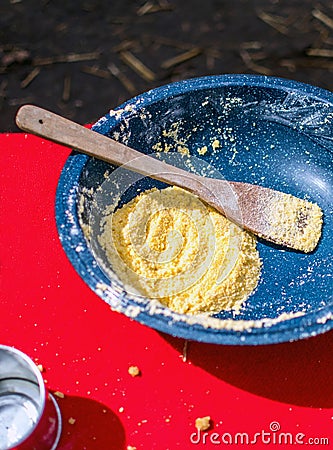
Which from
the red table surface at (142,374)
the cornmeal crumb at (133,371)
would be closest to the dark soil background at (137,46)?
the red table surface at (142,374)

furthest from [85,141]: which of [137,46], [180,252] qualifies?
[137,46]

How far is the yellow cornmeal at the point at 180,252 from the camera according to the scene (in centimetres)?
87

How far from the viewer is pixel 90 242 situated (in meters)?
0.83

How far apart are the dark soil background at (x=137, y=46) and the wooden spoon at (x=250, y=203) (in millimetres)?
885

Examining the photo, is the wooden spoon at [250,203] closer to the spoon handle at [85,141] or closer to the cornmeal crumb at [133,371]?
the spoon handle at [85,141]

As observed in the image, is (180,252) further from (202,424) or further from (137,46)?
(137,46)

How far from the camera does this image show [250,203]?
971 mm

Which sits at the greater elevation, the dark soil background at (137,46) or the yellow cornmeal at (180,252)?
the yellow cornmeal at (180,252)

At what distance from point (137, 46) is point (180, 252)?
1.19m

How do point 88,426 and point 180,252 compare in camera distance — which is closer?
point 88,426

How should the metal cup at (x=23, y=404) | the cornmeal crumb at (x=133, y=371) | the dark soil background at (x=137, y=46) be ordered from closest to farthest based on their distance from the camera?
the metal cup at (x=23, y=404) → the cornmeal crumb at (x=133, y=371) → the dark soil background at (x=137, y=46)

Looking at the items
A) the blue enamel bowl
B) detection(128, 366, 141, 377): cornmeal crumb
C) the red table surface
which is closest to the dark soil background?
the blue enamel bowl

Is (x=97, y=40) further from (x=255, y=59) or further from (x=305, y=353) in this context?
(x=305, y=353)

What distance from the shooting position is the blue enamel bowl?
87 cm
